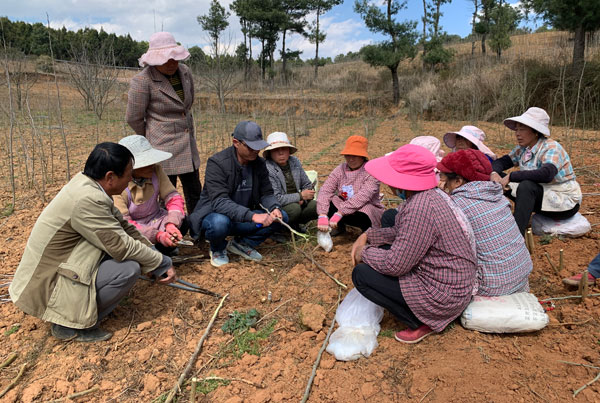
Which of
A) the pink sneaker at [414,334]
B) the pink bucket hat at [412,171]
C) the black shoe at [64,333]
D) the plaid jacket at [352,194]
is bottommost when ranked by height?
the black shoe at [64,333]

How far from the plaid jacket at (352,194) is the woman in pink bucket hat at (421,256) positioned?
3.61ft

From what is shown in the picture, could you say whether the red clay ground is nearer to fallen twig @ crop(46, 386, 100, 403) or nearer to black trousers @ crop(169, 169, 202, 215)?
fallen twig @ crop(46, 386, 100, 403)

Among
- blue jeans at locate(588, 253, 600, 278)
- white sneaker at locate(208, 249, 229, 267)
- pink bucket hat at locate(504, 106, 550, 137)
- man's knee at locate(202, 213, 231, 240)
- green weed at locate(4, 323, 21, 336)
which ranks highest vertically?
pink bucket hat at locate(504, 106, 550, 137)

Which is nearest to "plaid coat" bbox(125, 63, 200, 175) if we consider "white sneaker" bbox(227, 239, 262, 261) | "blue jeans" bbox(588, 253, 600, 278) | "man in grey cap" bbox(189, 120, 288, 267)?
"man in grey cap" bbox(189, 120, 288, 267)

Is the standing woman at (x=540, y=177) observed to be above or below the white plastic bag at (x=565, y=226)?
above

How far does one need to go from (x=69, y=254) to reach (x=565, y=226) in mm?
3619

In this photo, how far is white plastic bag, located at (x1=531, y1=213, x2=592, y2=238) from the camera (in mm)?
3098

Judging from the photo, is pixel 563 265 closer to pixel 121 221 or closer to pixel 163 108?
pixel 121 221

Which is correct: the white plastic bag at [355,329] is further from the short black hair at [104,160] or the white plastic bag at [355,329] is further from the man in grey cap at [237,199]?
the short black hair at [104,160]

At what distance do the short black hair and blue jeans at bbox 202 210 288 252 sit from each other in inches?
36.7

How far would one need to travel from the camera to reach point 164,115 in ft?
10.0

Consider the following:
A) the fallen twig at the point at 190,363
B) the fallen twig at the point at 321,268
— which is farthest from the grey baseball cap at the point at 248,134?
the fallen twig at the point at 190,363

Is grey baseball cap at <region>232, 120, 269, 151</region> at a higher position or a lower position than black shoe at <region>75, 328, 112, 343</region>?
higher

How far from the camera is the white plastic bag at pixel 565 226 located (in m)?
3.10
